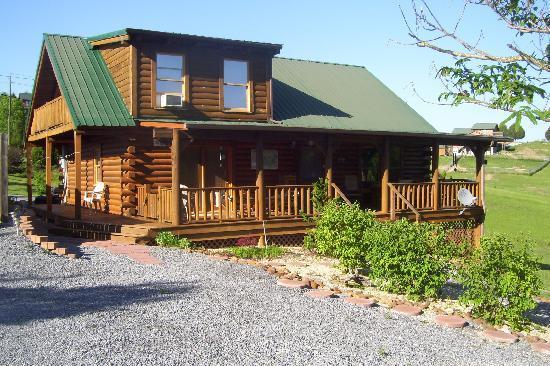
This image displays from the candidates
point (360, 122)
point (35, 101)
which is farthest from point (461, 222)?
point (35, 101)

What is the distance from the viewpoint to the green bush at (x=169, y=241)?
1353 cm

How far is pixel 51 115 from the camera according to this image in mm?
19484

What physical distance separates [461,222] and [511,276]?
11701 mm

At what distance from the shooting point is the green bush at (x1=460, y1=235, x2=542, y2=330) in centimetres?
863

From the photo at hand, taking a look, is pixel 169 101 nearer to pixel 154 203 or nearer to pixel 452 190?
pixel 154 203

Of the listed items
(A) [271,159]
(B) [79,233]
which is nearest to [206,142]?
(A) [271,159]

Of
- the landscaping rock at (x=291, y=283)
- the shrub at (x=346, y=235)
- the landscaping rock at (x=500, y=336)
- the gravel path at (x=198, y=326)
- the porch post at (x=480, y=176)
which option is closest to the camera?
the gravel path at (x=198, y=326)

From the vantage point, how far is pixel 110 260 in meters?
10.8

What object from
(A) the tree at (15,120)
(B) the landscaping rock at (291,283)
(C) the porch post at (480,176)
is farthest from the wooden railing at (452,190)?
(A) the tree at (15,120)

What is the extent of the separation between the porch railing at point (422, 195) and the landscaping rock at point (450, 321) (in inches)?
349

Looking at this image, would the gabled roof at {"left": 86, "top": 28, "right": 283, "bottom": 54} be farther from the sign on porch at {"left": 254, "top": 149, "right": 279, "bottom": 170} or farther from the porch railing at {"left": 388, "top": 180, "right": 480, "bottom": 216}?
the porch railing at {"left": 388, "top": 180, "right": 480, "bottom": 216}

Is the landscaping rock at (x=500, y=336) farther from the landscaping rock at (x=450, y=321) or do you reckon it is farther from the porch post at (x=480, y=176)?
the porch post at (x=480, y=176)

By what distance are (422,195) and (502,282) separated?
10093 millimetres

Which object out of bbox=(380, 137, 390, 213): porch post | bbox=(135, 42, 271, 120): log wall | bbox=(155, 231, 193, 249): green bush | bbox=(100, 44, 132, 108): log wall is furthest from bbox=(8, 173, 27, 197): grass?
bbox=(380, 137, 390, 213): porch post
